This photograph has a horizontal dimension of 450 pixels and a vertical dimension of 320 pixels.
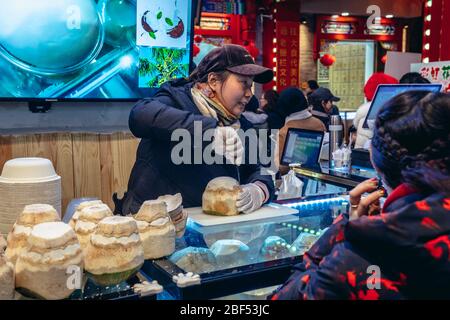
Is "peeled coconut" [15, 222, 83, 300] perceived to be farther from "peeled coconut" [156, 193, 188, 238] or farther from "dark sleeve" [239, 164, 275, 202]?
"dark sleeve" [239, 164, 275, 202]

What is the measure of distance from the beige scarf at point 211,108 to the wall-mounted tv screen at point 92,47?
1.40 meters

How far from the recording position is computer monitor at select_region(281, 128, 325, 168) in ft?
9.43

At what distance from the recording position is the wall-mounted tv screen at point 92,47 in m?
2.87

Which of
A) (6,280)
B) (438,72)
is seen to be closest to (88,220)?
(6,280)

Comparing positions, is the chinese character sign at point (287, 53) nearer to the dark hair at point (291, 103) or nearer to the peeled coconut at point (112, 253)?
the dark hair at point (291, 103)

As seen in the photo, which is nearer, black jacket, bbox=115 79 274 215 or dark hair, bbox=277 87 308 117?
black jacket, bbox=115 79 274 215

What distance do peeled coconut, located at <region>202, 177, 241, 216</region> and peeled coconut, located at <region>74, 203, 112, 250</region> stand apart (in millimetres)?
541

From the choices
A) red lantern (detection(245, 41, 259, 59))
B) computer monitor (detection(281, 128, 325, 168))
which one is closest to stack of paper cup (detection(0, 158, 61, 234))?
computer monitor (detection(281, 128, 325, 168))

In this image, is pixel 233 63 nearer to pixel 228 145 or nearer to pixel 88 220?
pixel 228 145

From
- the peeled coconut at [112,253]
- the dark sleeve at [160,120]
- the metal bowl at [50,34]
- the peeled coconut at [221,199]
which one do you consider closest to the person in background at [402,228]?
the peeled coconut at [112,253]

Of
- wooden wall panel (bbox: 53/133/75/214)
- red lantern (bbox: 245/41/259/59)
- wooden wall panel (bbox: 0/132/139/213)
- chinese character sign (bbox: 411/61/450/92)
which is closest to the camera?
wooden wall panel (bbox: 0/132/139/213)

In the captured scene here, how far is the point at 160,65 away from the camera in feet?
11.4

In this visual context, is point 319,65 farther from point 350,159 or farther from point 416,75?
point 350,159

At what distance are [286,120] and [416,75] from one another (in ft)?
4.19
